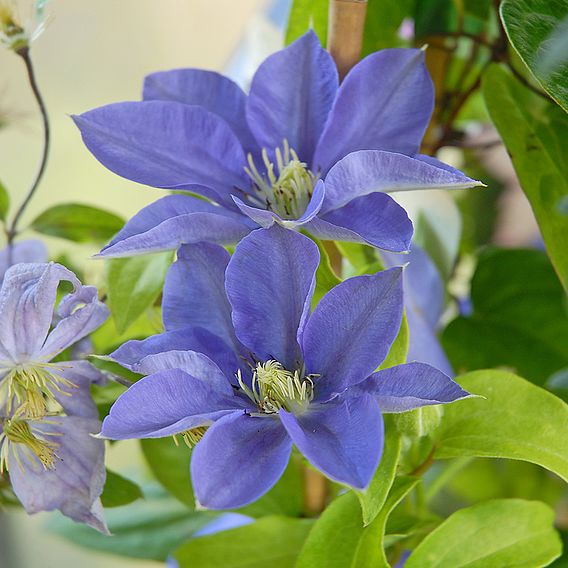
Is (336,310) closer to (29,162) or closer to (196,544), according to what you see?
(196,544)

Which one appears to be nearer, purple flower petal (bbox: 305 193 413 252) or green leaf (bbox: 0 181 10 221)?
purple flower petal (bbox: 305 193 413 252)

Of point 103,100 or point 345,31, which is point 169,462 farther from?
point 103,100

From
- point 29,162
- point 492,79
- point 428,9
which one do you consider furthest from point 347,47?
point 29,162

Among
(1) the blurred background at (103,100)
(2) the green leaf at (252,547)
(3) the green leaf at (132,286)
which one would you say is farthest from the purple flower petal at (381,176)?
(1) the blurred background at (103,100)

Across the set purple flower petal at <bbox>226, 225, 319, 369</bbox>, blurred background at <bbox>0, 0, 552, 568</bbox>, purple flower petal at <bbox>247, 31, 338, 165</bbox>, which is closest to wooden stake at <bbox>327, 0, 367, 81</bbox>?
purple flower petal at <bbox>247, 31, 338, 165</bbox>

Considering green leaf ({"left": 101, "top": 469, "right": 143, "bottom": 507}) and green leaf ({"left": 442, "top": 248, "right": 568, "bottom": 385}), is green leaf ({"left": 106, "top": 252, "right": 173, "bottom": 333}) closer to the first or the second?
green leaf ({"left": 101, "top": 469, "right": 143, "bottom": 507})

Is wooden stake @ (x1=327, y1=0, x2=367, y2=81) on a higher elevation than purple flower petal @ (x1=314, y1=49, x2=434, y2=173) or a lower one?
higher

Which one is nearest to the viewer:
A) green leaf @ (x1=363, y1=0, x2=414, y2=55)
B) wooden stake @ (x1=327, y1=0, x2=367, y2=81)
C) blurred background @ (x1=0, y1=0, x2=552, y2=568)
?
wooden stake @ (x1=327, y1=0, x2=367, y2=81)
